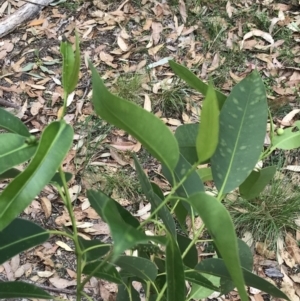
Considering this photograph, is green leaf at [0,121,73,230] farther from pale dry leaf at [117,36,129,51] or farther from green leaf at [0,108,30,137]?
pale dry leaf at [117,36,129,51]

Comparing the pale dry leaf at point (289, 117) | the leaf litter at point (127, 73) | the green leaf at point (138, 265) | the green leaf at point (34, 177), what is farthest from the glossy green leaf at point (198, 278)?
the pale dry leaf at point (289, 117)

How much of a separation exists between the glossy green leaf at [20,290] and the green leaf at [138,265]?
0.44 ft

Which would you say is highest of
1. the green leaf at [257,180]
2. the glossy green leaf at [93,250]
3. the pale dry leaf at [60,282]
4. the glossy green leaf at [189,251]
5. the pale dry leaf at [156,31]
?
the glossy green leaf at [93,250]

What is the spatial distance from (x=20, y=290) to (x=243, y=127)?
42cm

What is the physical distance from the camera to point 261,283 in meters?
0.62

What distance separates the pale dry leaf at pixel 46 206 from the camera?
196cm

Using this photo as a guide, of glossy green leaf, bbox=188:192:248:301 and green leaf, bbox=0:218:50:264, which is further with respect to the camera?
green leaf, bbox=0:218:50:264

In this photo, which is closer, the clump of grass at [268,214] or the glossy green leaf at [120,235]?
the glossy green leaf at [120,235]

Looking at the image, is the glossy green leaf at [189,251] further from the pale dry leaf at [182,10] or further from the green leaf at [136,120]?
the pale dry leaf at [182,10]

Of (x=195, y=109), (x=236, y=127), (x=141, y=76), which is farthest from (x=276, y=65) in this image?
(x=236, y=127)

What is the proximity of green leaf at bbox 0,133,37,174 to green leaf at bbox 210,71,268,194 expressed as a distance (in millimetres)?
263

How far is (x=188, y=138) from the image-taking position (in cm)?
69

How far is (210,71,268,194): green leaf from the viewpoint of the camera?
24.7 inches

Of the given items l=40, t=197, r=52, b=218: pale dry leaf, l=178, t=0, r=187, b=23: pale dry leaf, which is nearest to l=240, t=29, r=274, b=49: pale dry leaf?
l=178, t=0, r=187, b=23: pale dry leaf
